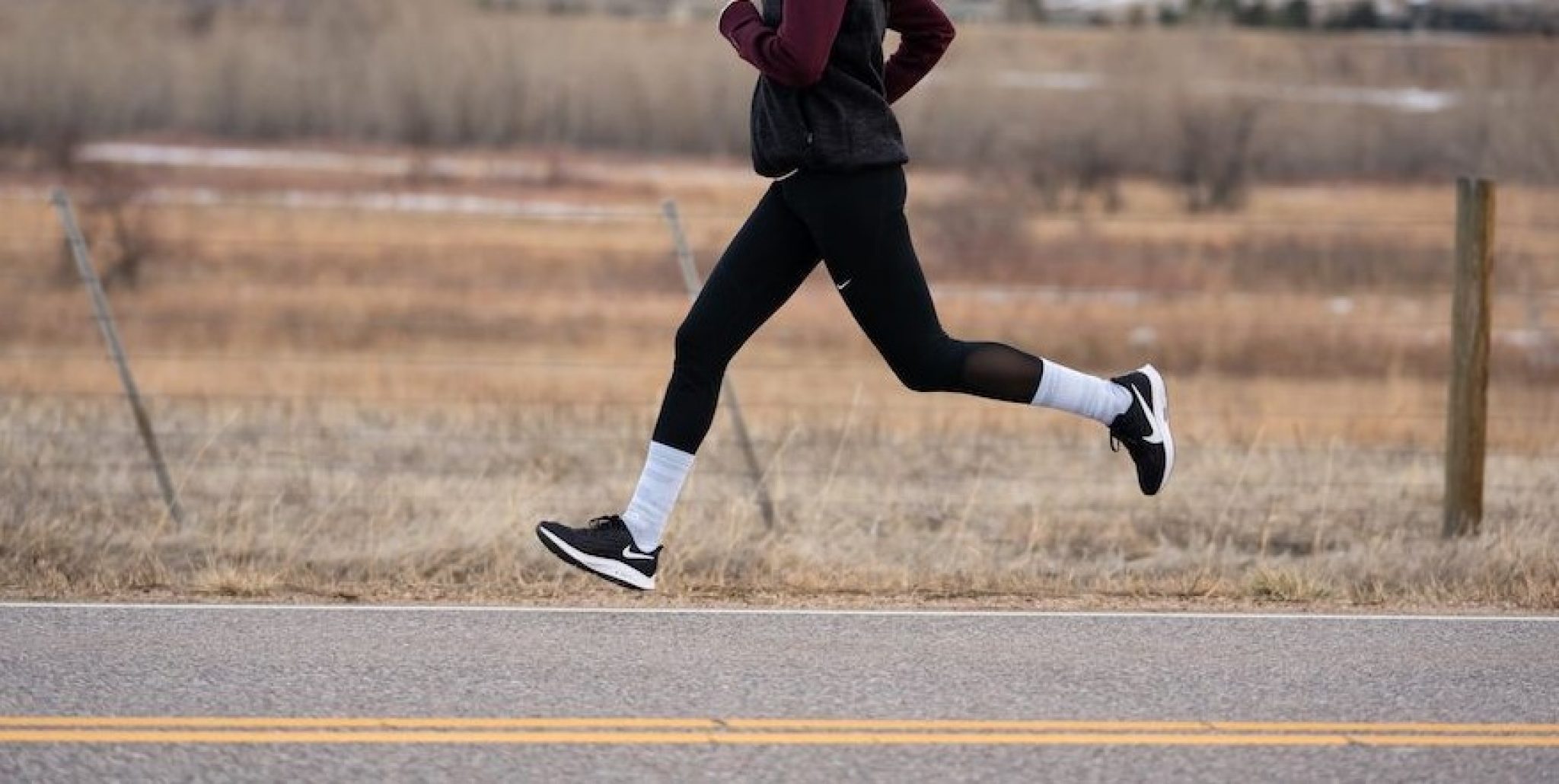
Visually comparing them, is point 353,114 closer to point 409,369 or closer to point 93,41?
point 93,41

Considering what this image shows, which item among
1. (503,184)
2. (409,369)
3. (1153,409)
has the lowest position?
(503,184)

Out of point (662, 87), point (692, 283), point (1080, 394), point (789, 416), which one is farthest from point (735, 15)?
point (662, 87)

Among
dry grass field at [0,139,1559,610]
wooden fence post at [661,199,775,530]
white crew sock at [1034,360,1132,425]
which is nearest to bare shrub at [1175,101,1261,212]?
dry grass field at [0,139,1559,610]

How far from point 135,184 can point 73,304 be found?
958 centimetres

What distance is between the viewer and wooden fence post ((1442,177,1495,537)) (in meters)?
8.99

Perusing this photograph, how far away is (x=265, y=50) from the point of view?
38125 mm

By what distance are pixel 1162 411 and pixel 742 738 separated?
2.14 meters

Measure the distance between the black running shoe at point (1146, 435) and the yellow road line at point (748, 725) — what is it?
1412 millimetres

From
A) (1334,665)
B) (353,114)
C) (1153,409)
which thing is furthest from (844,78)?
(353,114)

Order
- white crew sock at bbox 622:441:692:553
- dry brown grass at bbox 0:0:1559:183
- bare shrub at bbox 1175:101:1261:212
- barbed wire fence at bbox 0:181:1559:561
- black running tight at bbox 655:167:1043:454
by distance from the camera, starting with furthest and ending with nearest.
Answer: dry brown grass at bbox 0:0:1559:183, bare shrub at bbox 1175:101:1261:212, barbed wire fence at bbox 0:181:1559:561, white crew sock at bbox 622:441:692:553, black running tight at bbox 655:167:1043:454

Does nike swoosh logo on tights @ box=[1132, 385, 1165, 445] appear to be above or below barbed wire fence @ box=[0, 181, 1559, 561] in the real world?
above

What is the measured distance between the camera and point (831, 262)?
6.23 meters

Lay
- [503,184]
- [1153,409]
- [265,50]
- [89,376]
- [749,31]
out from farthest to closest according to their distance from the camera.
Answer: [265,50] → [503,184] → [89,376] → [1153,409] → [749,31]

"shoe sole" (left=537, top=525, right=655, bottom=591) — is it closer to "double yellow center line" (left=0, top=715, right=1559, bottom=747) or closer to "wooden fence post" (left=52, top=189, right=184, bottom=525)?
"double yellow center line" (left=0, top=715, right=1559, bottom=747)
